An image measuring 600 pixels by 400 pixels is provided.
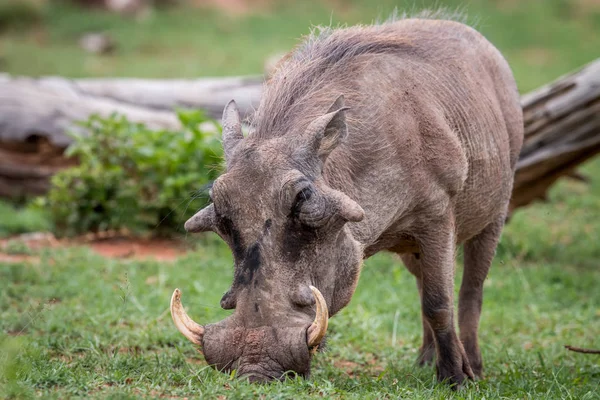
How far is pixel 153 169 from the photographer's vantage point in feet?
27.4

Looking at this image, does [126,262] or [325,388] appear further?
[126,262]

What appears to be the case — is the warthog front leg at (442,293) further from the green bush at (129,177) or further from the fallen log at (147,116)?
the green bush at (129,177)

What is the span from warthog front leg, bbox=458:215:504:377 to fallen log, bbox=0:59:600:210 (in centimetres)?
251

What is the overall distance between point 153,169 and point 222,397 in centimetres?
518

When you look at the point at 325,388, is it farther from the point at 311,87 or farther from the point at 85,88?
the point at 85,88

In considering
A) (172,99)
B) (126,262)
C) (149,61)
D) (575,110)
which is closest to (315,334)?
(126,262)

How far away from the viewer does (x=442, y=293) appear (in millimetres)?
4590

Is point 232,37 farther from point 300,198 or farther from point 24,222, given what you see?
point 300,198

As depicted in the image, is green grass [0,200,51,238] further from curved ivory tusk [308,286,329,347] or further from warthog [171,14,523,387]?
curved ivory tusk [308,286,329,347]

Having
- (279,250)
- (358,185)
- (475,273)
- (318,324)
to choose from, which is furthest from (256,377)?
(475,273)

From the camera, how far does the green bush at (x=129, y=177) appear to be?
827 centimetres

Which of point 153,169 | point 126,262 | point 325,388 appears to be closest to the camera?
point 325,388

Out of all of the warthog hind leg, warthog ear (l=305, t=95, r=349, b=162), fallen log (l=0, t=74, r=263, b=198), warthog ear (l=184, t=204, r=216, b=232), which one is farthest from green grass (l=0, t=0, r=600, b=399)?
warthog ear (l=305, t=95, r=349, b=162)

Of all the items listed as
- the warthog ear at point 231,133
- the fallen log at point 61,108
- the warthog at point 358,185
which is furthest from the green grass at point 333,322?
the warthog ear at point 231,133
